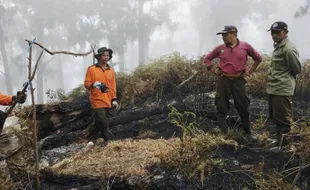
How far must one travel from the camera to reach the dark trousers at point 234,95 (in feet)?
15.5

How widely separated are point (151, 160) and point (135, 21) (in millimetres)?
31341

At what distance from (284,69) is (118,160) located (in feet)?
9.15

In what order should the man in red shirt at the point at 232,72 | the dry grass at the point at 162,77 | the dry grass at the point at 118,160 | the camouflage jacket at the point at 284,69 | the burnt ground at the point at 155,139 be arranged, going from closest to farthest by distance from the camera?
the burnt ground at the point at 155,139 < the dry grass at the point at 118,160 < the camouflage jacket at the point at 284,69 < the man in red shirt at the point at 232,72 < the dry grass at the point at 162,77

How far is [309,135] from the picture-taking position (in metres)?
3.49

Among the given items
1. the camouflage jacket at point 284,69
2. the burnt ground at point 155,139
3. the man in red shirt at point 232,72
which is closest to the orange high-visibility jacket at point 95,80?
the burnt ground at point 155,139

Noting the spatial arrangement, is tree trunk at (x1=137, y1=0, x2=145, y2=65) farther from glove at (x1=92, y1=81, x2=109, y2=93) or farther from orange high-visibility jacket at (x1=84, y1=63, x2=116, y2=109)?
glove at (x1=92, y1=81, x2=109, y2=93)

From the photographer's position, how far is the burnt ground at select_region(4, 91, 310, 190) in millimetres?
3580

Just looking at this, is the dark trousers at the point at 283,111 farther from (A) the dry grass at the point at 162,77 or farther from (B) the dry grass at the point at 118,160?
(A) the dry grass at the point at 162,77

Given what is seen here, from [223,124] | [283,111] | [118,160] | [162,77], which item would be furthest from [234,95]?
[162,77]

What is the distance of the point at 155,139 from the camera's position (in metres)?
5.80

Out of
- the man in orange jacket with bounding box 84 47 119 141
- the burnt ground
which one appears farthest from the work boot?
the man in orange jacket with bounding box 84 47 119 141

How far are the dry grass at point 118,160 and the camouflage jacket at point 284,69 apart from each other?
6.01 feet

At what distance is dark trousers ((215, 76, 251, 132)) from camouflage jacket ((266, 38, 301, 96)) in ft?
1.38

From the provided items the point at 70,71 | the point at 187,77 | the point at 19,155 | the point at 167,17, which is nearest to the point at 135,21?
the point at 167,17
